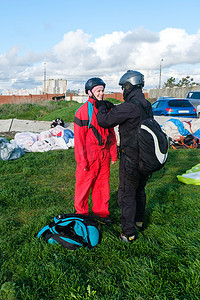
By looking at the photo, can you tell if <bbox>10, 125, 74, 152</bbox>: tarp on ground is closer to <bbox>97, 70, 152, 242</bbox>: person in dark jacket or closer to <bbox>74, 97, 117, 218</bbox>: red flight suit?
<bbox>74, 97, 117, 218</bbox>: red flight suit

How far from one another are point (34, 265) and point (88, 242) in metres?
0.67

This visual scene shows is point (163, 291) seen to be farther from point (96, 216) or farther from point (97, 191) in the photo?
point (97, 191)

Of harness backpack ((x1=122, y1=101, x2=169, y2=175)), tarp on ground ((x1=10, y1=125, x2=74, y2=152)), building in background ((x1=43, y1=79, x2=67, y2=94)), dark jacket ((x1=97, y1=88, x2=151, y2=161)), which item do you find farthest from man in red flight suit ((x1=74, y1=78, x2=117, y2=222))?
building in background ((x1=43, y1=79, x2=67, y2=94))

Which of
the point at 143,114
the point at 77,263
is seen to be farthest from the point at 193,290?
the point at 143,114

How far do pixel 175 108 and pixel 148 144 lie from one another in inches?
429

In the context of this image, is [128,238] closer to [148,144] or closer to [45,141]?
[148,144]

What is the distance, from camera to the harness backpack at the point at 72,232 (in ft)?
10.2

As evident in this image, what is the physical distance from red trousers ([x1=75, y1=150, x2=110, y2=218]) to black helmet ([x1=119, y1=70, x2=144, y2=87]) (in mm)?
1048

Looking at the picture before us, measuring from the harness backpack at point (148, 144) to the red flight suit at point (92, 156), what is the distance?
763 mm

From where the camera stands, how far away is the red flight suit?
3.61m

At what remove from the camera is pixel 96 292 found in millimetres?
2377

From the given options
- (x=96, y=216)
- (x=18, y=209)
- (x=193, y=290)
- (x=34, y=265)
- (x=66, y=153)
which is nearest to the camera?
(x=193, y=290)

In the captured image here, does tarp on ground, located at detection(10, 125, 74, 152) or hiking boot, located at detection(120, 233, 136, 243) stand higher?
tarp on ground, located at detection(10, 125, 74, 152)

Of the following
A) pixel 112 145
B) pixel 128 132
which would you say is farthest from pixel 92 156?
pixel 128 132
